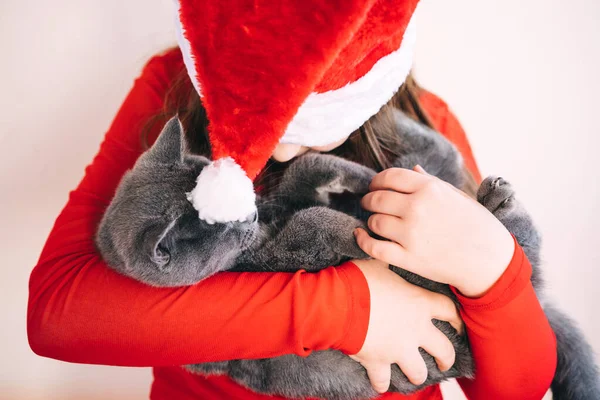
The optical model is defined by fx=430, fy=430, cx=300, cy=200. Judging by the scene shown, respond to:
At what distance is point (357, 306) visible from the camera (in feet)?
2.14

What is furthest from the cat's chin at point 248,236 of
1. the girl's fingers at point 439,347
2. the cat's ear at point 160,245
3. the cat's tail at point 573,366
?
the cat's tail at point 573,366

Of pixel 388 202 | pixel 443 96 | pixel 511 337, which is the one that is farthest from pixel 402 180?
pixel 443 96

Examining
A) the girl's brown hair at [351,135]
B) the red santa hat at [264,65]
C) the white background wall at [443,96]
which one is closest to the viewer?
the red santa hat at [264,65]

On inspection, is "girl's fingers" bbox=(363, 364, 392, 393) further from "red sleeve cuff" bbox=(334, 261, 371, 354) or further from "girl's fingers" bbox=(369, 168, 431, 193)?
"girl's fingers" bbox=(369, 168, 431, 193)

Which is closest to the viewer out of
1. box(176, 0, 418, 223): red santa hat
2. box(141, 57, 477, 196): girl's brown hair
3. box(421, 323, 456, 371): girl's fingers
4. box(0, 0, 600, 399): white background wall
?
box(176, 0, 418, 223): red santa hat

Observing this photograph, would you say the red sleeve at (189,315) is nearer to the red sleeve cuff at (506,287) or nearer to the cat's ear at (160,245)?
the cat's ear at (160,245)

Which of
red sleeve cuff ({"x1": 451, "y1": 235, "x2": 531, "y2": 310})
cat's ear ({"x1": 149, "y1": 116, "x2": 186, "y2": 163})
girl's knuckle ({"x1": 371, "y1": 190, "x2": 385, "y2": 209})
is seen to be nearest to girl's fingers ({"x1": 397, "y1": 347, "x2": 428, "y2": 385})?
red sleeve cuff ({"x1": 451, "y1": 235, "x2": 531, "y2": 310})

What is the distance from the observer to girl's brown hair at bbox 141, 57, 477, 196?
829mm

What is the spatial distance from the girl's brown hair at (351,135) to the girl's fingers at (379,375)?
39cm

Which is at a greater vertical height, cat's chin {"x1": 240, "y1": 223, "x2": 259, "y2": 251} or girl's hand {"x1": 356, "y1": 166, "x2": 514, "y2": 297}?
girl's hand {"x1": 356, "y1": 166, "x2": 514, "y2": 297}

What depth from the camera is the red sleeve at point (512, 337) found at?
24.8 inches

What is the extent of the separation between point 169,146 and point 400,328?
A: 0.46m

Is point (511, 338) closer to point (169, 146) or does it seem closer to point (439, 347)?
point (439, 347)

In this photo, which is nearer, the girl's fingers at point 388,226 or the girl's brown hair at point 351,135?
the girl's fingers at point 388,226
